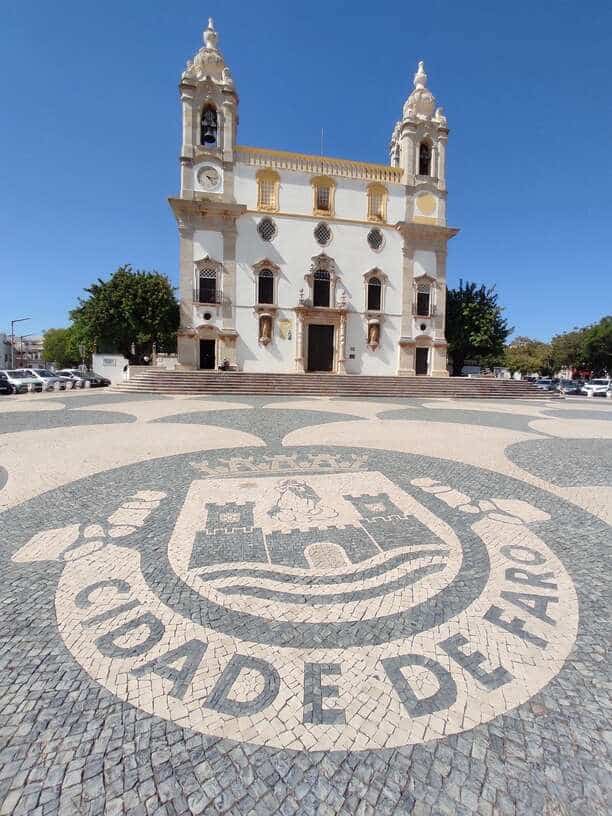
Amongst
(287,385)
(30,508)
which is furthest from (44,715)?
(287,385)

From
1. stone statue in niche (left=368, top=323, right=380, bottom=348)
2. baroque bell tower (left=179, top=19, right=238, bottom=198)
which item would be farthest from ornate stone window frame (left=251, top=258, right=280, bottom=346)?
stone statue in niche (left=368, top=323, right=380, bottom=348)

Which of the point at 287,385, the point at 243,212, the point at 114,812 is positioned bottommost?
the point at 114,812

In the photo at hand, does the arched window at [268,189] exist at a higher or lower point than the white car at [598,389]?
higher

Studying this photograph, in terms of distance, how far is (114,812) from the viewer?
155 cm

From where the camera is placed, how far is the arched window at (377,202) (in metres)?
27.4

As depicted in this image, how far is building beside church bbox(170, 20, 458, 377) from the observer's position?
25094mm

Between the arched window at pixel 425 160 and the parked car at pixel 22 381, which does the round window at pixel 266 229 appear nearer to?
the arched window at pixel 425 160

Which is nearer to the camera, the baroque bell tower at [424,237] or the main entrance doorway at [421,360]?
the baroque bell tower at [424,237]

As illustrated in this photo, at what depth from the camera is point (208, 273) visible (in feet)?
82.9

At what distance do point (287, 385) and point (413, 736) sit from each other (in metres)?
20.1

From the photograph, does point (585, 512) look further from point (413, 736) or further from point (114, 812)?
point (114, 812)

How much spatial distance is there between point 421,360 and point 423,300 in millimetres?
4375

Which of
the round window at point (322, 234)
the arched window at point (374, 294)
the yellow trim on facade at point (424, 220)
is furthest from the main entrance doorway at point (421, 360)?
the round window at point (322, 234)

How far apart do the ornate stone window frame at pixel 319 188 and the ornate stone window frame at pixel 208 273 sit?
7.76 m
